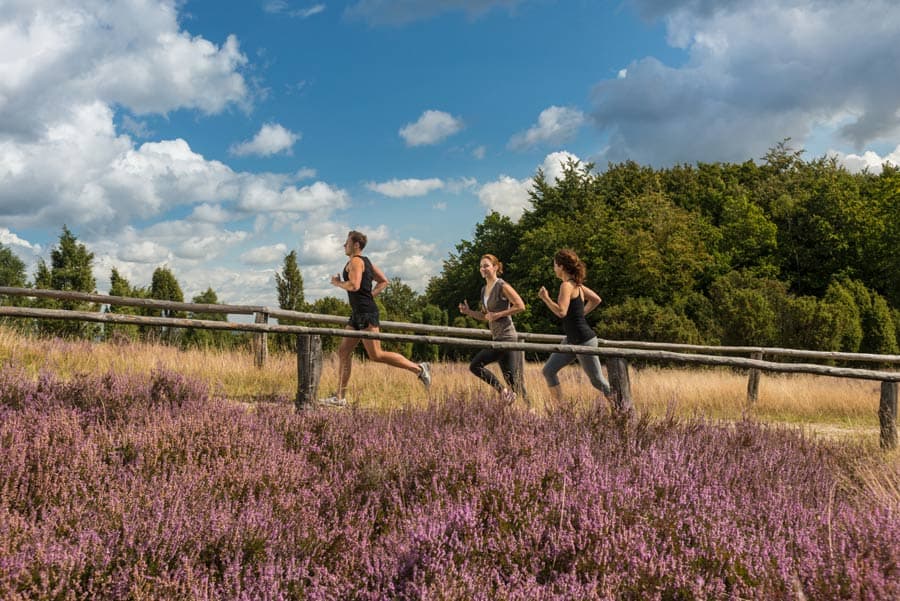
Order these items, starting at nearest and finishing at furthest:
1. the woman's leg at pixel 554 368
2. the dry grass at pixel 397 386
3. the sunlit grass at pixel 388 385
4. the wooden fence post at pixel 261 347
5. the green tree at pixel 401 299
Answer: the woman's leg at pixel 554 368 < the dry grass at pixel 397 386 < the sunlit grass at pixel 388 385 < the wooden fence post at pixel 261 347 < the green tree at pixel 401 299

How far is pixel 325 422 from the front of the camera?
4.68 meters

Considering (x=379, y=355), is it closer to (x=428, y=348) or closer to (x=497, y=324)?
(x=497, y=324)

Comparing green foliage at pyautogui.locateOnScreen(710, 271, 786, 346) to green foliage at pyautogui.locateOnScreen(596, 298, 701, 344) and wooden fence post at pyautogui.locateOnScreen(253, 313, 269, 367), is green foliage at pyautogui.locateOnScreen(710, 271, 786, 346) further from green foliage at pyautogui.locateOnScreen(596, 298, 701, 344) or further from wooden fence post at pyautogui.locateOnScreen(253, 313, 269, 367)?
Result: wooden fence post at pyautogui.locateOnScreen(253, 313, 269, 367)

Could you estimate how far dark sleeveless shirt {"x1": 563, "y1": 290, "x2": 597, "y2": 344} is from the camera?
6285mm

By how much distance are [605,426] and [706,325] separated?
1029 inches

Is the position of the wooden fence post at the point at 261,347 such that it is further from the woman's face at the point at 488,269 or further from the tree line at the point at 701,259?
the tree line at the point at 701,259

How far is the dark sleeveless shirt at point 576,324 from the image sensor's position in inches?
247

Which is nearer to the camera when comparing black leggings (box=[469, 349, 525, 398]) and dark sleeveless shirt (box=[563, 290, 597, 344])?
dark sleeveless shirt (box=[563, 290, 597, 344])

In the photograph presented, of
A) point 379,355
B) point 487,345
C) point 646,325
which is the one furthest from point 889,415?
point 646,325

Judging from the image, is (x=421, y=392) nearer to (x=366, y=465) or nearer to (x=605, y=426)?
(x=605, y=426)

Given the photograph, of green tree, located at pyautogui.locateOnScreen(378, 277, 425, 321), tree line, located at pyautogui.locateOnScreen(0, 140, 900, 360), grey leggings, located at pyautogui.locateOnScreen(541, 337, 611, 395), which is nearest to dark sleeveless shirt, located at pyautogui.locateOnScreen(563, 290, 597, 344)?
grey leggings, located at pyautogui.locateOnScreen(541, 337, 611, 395)

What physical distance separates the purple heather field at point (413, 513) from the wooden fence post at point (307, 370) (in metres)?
0.80

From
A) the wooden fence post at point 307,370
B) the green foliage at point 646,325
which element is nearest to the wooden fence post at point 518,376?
the wooden fence post at point 307,370

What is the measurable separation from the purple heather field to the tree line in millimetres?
14670
